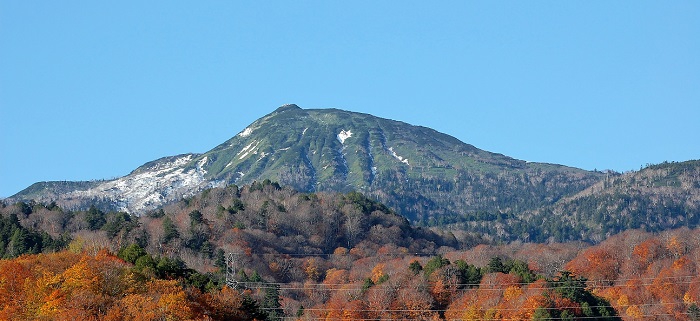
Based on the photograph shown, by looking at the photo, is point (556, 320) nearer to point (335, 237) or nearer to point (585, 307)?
point (585, 307)

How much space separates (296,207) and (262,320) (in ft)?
302

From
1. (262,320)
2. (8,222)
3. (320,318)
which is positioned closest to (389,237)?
(8,222)

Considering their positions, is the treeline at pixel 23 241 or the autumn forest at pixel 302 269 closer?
the autumn forest at pixel 302 269

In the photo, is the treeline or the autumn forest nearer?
the autumn forest

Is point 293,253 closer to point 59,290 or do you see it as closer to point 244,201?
point 244,201

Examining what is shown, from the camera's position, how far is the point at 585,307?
96500mm

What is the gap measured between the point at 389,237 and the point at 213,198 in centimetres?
2670

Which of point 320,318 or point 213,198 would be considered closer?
point 320,318

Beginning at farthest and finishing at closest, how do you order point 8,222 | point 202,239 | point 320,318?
point 202,239 → point 8,222 → point 320,318

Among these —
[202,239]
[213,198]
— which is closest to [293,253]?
[202,239]

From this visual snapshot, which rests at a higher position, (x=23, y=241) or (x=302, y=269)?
(x=23, y=241)

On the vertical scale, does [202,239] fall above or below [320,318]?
above

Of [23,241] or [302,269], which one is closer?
[23,241]

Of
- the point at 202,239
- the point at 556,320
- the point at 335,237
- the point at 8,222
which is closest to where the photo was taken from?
the point at 556,320
